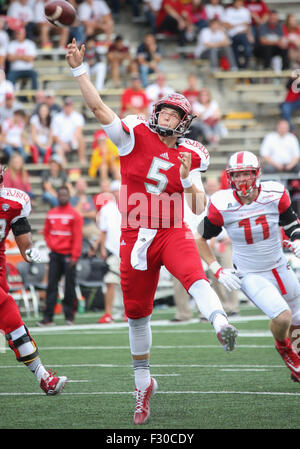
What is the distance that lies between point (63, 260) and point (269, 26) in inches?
340

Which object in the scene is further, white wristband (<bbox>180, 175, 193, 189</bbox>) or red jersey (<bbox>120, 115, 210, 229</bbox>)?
red jersey (<bbox>120, 115, 210, 229</bbox>)

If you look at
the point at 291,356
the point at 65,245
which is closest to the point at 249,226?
the point at 291,356

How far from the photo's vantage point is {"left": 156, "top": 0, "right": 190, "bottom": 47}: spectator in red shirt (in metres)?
18.3

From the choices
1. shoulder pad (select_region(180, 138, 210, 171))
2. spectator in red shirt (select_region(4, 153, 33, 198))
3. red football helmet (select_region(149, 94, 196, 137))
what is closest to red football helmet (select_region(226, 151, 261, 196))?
Result: shoulder pad (select_region(180, 138, 210, 171))

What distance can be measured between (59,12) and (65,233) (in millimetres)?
6318

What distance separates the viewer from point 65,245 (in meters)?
11.7

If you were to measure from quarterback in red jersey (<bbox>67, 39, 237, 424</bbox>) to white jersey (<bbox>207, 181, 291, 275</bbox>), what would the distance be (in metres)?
1.26

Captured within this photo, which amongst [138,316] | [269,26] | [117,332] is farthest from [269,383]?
[269,26]

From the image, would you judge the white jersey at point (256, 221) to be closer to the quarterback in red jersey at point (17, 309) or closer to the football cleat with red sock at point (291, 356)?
the football cleat with red sock at point (291, 356)

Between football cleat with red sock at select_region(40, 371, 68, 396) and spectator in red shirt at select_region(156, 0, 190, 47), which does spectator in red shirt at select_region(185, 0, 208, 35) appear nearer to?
spectator in red shirt at select_region(156, 0, 190, 47)

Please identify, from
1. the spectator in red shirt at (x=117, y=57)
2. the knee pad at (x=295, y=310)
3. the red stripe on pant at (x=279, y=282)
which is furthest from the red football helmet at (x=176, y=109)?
the spectator in red shirt at (x=117, y=57)

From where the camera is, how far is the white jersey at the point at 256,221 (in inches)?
263

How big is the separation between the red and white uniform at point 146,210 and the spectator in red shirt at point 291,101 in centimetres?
1167

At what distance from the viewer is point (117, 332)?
413 inches
